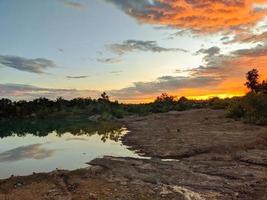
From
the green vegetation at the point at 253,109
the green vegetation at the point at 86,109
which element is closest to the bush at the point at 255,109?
the green vegetation at the point at 253,109

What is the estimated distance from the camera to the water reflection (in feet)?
84.3

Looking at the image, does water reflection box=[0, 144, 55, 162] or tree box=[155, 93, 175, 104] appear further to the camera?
tree box=[155, 93, 175, 104]

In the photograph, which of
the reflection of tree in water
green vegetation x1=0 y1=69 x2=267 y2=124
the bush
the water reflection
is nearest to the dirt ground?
the water reflection

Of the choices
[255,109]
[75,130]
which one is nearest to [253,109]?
[255,109]

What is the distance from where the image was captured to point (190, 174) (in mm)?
17375

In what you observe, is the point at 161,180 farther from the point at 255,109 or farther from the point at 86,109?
the point at 86,109

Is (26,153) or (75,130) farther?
(75,130)

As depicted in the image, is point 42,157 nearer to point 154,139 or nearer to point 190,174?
point 154,139

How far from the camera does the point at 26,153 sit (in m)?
28.3

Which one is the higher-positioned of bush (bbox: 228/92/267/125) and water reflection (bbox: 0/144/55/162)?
bush (bbox: 228/92/267/125)

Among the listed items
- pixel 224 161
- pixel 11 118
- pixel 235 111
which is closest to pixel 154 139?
pixel 224 161

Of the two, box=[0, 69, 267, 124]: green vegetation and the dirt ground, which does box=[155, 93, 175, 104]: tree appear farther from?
the dirt ground

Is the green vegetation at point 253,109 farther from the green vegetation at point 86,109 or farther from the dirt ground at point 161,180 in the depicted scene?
the dirt ground at point 161,180

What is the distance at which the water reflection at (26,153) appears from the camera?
2570cm
